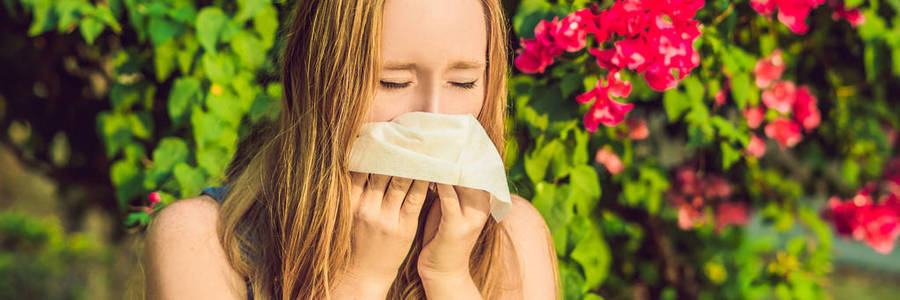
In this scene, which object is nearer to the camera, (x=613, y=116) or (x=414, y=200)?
(x=414, y=200)

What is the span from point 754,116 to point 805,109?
20cm

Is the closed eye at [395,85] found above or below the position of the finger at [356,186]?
above

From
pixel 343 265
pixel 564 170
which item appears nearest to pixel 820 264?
pixel 564 170

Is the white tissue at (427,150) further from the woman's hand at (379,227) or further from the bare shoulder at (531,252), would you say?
the bare shoulder at (531,252)

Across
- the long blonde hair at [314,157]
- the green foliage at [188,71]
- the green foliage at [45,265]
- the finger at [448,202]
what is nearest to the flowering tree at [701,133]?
the long blonde hair at [314,157]

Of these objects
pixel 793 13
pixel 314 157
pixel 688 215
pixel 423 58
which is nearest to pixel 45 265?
pixel 688 215

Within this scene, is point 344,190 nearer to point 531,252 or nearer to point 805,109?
point 531,252

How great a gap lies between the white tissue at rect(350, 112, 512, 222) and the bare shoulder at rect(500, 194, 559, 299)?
0.31 m

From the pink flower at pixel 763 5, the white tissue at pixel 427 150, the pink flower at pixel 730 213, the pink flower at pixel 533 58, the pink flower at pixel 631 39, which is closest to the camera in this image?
the white tissue at pixel 427 150

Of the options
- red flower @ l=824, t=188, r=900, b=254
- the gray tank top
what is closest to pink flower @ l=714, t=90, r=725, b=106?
red flower @ l=824, t=188, r=900, b=254

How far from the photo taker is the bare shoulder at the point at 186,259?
1.32 meters

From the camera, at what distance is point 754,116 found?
2260mm

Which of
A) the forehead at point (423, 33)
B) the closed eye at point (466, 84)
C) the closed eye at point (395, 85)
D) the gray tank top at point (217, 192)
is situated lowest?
the gray tank top at point (217, 192)

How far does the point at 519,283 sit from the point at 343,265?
0.34 metres
